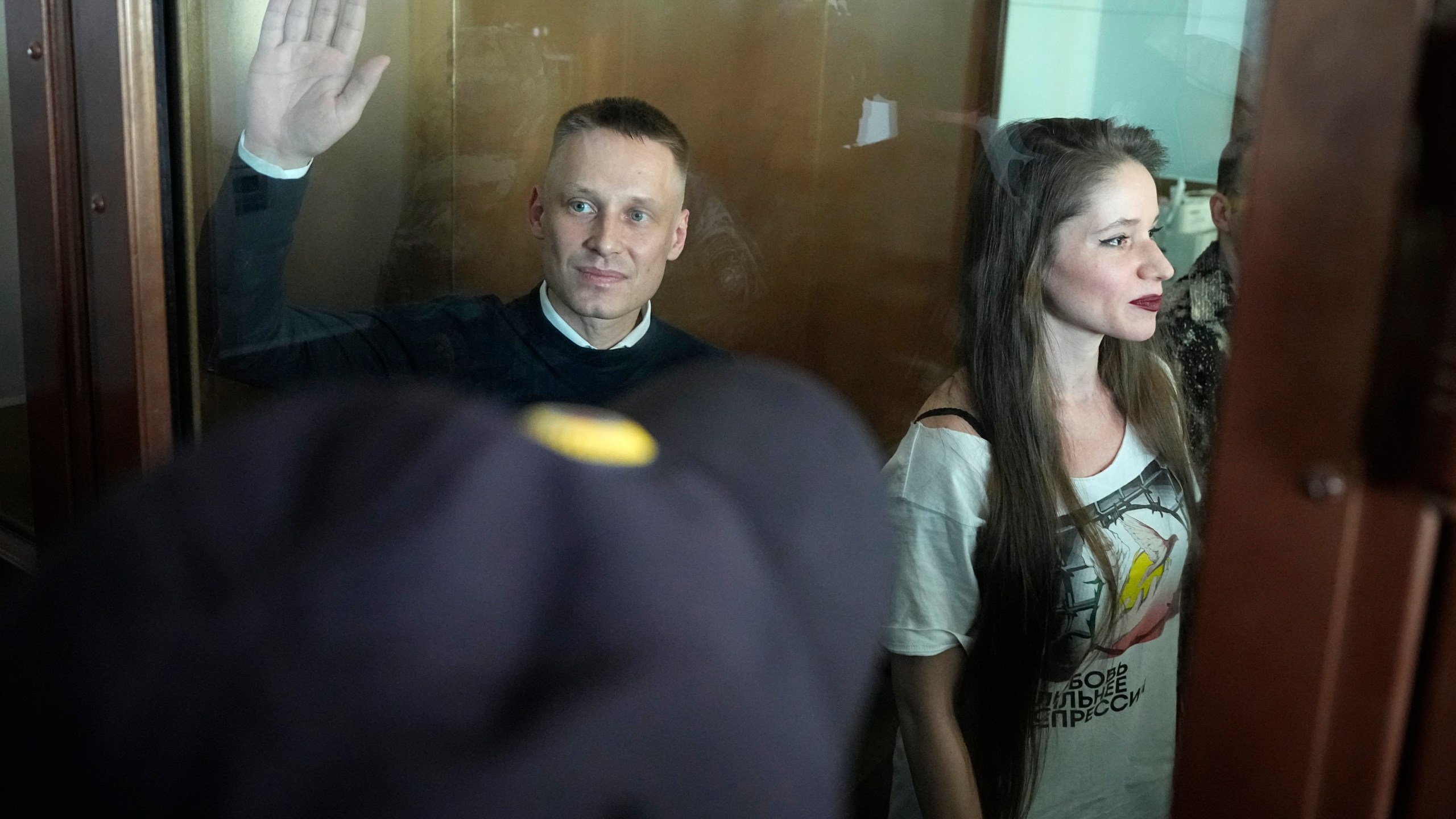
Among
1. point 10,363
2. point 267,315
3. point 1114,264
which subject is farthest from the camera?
point 10,363

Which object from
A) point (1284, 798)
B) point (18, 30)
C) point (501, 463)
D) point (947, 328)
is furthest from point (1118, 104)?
point (18, 30)

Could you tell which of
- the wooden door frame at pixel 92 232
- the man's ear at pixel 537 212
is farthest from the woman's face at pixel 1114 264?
the wooden door frame at pixel 92 232

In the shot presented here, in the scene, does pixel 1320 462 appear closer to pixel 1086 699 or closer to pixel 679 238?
pixel 1086 699

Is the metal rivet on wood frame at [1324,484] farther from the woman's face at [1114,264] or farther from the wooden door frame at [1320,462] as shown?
the woman's face at [1114,264]

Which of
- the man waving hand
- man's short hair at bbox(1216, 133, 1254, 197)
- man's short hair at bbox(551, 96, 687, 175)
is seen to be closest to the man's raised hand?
the man waving hand

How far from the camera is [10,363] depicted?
4.53 feet

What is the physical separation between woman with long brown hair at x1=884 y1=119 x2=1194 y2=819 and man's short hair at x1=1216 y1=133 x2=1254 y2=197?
47 millimetres

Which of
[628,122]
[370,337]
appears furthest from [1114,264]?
[370,337]

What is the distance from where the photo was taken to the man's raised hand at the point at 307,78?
106 centimetres

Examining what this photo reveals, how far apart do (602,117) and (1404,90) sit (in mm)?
581

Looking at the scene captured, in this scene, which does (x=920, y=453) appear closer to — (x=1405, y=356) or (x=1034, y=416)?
(x=1034, y=416)

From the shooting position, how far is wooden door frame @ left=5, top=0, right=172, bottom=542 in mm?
1128

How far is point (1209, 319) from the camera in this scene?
638 mm

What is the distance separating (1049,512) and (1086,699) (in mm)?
124
